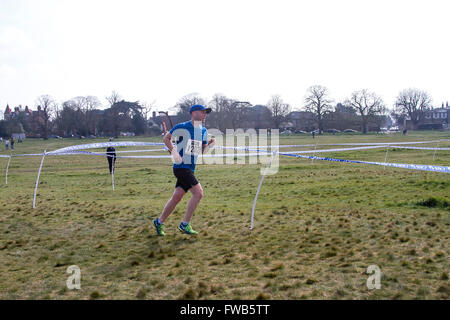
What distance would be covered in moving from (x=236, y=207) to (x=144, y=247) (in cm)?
327

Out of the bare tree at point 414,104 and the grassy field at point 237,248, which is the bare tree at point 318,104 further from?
the grassy field at point 237,248

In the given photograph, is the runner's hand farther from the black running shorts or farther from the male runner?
the black running shorts

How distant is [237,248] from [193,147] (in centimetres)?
167

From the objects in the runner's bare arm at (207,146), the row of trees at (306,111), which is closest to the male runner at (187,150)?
the runner's bare arm at (207,146)

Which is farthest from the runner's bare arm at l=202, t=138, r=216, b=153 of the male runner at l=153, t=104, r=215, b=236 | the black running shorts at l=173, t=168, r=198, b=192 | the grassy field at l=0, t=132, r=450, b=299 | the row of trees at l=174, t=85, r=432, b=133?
the row of trees at l=174, t=85, r=432, b=133

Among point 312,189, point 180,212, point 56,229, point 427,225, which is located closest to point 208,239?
point 180,212

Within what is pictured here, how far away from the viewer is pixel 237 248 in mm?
5195

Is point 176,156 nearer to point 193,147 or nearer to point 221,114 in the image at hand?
point 193,147

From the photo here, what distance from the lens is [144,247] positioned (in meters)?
5.43

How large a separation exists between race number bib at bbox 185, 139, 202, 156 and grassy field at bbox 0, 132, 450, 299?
1.31 meters

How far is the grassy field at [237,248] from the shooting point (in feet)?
12.3

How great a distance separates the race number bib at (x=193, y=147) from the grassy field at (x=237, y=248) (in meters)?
1.31

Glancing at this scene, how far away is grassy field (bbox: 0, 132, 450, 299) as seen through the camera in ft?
12.3
